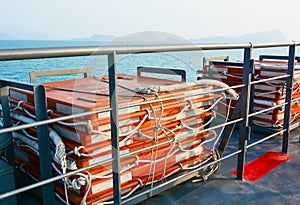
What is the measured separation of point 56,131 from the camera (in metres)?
1.86

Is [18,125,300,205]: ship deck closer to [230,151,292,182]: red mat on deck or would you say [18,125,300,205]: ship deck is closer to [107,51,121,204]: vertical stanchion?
[230,151,292,182]: red mat on deck

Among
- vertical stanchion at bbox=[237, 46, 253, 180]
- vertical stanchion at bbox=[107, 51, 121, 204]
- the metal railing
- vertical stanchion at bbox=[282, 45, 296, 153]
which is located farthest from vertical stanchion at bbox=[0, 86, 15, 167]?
vertical stanchion at bbox=[282, 45, 296, 153]

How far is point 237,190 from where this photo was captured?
87.5 inches

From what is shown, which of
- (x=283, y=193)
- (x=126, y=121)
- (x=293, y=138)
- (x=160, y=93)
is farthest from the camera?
(x=293, y=138)

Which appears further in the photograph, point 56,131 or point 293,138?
point 293,138

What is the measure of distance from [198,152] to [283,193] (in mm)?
670

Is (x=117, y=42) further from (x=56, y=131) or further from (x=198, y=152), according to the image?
(x=198, y=152)

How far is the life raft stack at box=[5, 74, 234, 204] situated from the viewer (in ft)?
5.55

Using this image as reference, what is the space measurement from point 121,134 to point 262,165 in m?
1.55

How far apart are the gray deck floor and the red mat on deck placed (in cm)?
5

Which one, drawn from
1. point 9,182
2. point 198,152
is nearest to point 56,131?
point 9,182

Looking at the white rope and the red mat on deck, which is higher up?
the white rope

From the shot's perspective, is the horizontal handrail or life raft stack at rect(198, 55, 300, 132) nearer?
the horizontal handrail

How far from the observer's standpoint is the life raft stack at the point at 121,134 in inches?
66.6
